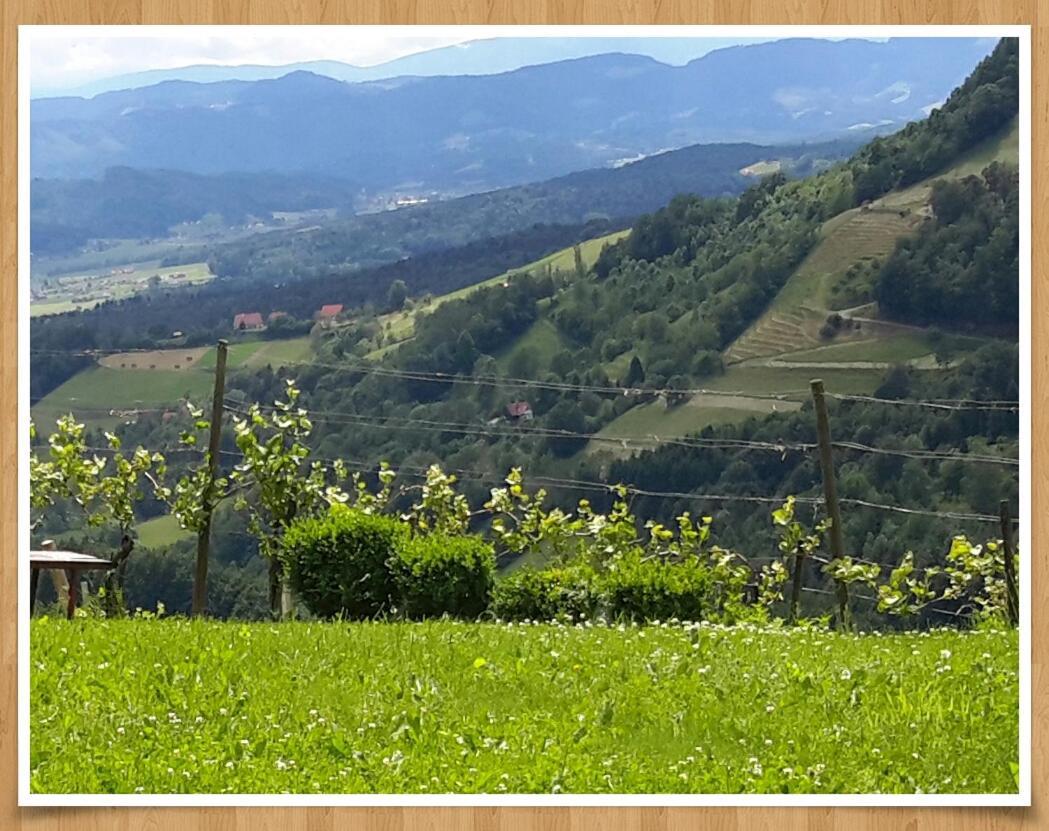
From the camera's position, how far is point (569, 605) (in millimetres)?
6348

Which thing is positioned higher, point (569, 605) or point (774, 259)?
point (774, 259)

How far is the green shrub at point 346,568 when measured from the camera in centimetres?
626

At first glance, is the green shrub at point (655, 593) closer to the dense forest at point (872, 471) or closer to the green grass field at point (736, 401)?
the dense forest at point (872, 471)

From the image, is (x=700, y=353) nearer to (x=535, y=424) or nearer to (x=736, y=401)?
(x=736, y=401)

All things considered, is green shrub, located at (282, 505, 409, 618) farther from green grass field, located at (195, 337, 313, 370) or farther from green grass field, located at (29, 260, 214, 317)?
green grass field, located at (29, 260, 214, 317)

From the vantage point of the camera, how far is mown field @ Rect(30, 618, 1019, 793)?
11.5 ft

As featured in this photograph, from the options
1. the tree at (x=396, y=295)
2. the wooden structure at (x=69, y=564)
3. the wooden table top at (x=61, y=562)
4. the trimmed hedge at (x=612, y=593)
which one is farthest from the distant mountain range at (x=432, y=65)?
the trimmed hedge at (x=612, y=593)

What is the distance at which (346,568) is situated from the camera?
20.6 feet

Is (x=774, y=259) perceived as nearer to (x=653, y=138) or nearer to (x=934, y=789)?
(x=653, y=138)

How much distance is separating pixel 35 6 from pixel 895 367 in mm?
10124

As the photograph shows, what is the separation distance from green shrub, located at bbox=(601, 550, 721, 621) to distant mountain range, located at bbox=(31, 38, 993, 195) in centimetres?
565

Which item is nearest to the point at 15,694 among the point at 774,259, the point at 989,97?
the point at 989,97

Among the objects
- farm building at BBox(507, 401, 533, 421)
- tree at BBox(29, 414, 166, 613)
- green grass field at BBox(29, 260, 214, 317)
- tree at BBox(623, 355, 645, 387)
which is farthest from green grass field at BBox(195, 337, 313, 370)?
tree at BBox(623, 355, 645, 387)

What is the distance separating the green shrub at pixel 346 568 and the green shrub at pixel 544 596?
545mm
